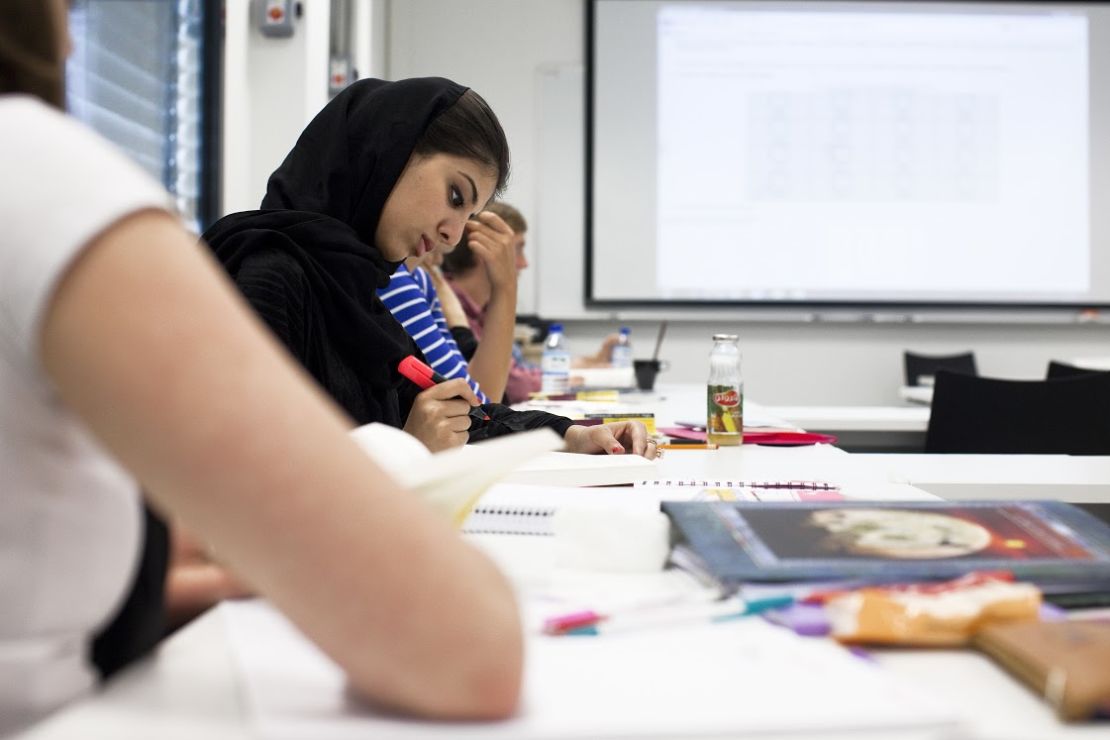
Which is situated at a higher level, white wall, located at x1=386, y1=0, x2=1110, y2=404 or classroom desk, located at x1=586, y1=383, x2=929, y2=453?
white wall, located at x1=386, y1=0, x2=1110, y2=404

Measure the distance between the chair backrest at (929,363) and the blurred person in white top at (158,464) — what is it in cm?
489

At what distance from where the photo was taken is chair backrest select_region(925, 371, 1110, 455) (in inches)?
87.7

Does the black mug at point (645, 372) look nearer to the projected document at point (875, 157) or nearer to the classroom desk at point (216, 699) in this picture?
the projected document at point (875, 157)

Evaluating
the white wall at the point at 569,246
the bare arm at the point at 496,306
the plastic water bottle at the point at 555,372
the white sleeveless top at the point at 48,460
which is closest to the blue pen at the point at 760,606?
the white sleeveless top at the point at 48,460

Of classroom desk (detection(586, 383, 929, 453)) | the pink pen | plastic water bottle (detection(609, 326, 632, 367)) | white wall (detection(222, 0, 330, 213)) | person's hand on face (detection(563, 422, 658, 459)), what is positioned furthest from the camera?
plastic water bottle (detection(609, 326, 632, 367))

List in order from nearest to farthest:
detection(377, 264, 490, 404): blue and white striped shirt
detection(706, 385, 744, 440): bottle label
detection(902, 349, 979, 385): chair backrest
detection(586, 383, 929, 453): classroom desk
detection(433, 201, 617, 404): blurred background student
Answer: detection(706, 385, 744, 440): bottle label
detection(377, 264, 490, 404): blue and white striped shirt
detection(586, 383, 929, 453): classroom desk
detection(433, 201, 617, 404): blurred background student
detection(902, 349, 979, 385): chair backrest

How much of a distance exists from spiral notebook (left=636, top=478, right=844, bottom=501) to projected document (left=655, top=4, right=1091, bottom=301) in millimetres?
3950

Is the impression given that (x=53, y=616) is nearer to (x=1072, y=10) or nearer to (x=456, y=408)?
(x=456, y=408)

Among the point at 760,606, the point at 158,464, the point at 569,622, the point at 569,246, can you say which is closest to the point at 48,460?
the point at 158,464

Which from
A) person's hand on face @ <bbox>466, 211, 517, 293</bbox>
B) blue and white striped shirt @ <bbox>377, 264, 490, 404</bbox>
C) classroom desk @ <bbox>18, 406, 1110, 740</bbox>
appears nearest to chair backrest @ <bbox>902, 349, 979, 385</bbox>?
person's hand on face @ <bbox>466, 211, 517, 293</bbox>

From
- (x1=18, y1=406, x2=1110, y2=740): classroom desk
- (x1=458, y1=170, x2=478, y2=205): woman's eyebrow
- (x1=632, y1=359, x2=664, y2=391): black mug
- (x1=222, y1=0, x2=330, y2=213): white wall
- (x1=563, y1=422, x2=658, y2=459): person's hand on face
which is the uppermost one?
(x1=222, y1=0, x2=330, y2=213): white wall

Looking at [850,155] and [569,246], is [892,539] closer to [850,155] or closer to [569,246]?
→ [569,246]

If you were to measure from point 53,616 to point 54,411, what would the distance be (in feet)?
0.35

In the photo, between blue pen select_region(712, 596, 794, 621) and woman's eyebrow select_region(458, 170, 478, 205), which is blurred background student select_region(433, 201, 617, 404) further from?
blue pen select_region(712, 596, 794, 621)
